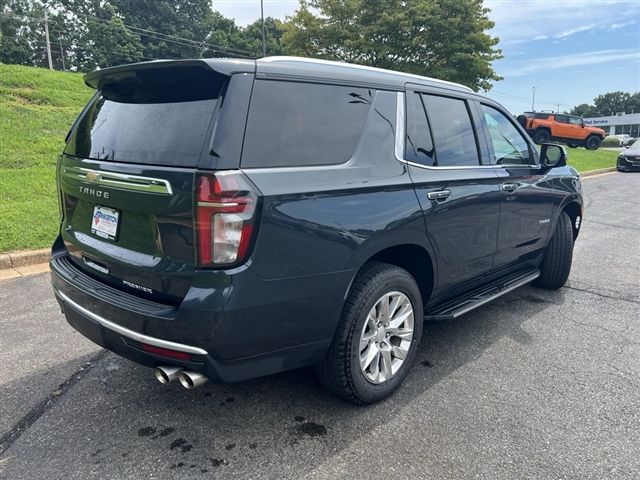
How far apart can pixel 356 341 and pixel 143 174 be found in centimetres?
138

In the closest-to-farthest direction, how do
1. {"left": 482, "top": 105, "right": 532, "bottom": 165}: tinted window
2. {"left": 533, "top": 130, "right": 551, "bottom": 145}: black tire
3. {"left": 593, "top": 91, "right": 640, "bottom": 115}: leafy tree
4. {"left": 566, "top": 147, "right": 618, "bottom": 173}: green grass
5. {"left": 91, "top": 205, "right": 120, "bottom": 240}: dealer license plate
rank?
{"left": 91, "top": 205, "right": 120, "bottom": 240}: dealer license plate, {"left": 482, "top": 105, "right": 532, "bottom": 165}: tinted window, {"left": 566, "top": 147, "right": 618, "bottom": 173}: green grass, {"left": 533, "top": 130, "right": 551, "bottom": 145}: black tire, {"left": 593, "top": 91, "right": 640, "bottom": 115}: leafy tree

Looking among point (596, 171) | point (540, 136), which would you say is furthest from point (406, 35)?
point (596, 171)

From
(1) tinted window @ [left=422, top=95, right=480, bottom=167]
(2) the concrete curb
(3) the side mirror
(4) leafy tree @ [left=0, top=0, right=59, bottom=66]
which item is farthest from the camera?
(4) leafy tree @ [left=0, top=0, right=59, bottom=66]

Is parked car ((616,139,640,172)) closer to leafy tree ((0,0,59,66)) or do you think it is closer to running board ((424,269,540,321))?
running board ((424,269,540,321))

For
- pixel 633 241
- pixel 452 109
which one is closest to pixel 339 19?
pixel 633 241

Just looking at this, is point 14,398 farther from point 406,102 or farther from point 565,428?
point 565,428

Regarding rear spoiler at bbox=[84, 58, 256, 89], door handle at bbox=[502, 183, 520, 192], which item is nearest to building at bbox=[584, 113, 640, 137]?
door handle at bbox=[502, 183, 520, 192]

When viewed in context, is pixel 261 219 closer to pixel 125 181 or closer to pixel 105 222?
pixel 125 181

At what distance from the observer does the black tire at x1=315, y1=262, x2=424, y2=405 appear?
8.45 feet

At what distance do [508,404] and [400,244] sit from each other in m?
1.14

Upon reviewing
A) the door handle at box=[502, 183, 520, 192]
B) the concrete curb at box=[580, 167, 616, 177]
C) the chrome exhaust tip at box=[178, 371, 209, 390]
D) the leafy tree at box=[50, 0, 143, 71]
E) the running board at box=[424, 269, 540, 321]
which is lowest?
the concrete curb at box=[580, 167, 616, 177]

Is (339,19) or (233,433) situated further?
(339,19)

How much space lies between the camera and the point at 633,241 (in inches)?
281

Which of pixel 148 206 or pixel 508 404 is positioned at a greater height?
pixel 148 206
